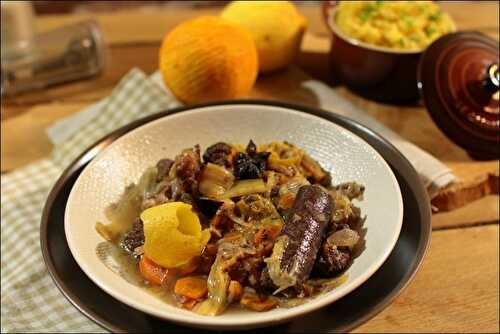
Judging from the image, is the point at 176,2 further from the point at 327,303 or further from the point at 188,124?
the point at 327,303

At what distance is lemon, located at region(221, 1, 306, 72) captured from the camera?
156 cm

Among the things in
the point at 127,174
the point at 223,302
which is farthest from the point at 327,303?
the point at 127,174

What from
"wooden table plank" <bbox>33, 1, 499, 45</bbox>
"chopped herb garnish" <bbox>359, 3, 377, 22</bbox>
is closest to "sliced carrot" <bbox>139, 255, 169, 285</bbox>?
"chopped herb garnish" <bbox>359, 3, 377, 22</bbox>

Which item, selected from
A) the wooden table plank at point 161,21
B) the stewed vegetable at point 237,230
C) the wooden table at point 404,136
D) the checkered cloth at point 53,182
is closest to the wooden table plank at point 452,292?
the wooden table at point 404,136

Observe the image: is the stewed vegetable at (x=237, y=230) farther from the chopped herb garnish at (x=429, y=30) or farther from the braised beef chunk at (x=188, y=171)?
the chopped herb garnish at (x=429, y=30)

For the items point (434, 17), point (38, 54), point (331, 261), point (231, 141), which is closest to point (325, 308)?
point (331, 261)

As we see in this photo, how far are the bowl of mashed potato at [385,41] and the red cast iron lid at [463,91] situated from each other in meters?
0.09

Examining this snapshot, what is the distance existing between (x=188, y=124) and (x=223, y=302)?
0.45 metres

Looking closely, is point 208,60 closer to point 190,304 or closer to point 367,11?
point 367,11

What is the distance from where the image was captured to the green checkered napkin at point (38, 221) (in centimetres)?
106

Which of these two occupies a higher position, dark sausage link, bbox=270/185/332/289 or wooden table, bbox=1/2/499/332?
dark sausage link, bbox=270/185/332/289

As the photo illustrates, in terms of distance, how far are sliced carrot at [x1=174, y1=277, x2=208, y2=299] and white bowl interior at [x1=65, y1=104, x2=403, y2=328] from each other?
0.11ft

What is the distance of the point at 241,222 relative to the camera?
906mm

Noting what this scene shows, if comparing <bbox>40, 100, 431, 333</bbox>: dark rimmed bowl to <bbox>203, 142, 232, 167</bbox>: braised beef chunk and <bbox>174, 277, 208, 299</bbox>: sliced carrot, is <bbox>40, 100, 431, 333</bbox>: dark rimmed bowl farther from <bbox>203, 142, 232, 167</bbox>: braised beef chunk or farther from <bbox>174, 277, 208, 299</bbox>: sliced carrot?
<bbox>203, 142, 232, 167</bbox>: braised beef chunk
